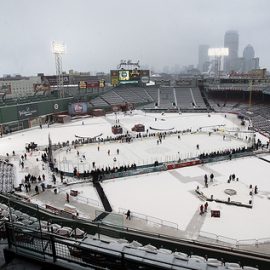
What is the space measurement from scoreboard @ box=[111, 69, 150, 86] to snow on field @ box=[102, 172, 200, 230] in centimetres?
6300

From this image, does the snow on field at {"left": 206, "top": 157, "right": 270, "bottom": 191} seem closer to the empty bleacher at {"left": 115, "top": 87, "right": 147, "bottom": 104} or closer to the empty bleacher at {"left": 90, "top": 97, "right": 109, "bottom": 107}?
the empty bleacher at {"left": 90, "top": 97, "right": 109, "bottom": 107}

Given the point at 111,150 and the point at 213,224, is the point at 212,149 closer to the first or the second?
the point at 111,150

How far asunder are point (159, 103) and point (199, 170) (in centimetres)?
5673

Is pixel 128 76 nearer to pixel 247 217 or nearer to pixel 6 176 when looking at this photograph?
pixel 6 176

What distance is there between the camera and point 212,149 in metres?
43.2

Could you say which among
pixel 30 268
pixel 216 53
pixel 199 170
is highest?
pixel 216 53

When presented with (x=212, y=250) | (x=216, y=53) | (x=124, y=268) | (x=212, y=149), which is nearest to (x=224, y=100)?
(x=216, y=53)

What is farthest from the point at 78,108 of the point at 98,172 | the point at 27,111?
the point at 98,172

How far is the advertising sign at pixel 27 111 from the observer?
62469 mm

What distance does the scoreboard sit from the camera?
9119 cm

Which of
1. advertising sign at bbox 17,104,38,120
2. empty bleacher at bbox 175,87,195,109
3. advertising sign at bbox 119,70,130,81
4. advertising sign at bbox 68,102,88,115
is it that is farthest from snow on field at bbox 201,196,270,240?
advertising sign at bbox 119,70,130,81

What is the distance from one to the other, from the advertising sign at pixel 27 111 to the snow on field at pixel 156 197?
130 ft

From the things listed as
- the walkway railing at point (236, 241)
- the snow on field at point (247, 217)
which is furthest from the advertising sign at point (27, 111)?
the walkway railing at point (236, 241)

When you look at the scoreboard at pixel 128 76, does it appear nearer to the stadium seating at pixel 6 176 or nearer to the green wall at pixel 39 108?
the green wall at pixel 39 108
